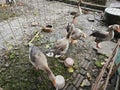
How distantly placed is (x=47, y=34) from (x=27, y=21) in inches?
44.7

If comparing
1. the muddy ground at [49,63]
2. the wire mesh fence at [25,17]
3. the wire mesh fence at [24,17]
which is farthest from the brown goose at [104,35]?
the wire mesh fence at [24,17]

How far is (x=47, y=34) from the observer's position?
5.96 meters

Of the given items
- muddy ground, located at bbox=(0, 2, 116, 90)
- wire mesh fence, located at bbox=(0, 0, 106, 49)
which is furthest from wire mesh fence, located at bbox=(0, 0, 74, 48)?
muddy ground, located at bbox=(0, 2, 116, 90)

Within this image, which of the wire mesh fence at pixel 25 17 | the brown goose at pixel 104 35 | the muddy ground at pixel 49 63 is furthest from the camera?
the wire mesh fence at pixel 25 17

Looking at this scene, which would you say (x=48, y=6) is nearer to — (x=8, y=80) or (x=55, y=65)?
(x=55, y=65)

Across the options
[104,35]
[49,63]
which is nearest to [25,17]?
[49,63]

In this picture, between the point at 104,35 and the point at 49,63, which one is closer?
the point at 49,63

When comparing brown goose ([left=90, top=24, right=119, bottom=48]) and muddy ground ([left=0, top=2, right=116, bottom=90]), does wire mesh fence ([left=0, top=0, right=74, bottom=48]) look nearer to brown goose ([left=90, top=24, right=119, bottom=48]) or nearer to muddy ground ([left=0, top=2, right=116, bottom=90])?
muddy ground ([left=0, top=2, right=116, bottom=90])

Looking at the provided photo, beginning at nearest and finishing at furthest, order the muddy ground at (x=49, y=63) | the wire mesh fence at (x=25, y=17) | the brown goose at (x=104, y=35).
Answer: the muddy ground at (x=49, y=63) → the brown goose at (x=104, y=35) → the wire mesh fence at (x=25, y=17)

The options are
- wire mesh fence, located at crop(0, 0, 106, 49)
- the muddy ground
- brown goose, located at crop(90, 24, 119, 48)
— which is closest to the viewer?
the muddy ground

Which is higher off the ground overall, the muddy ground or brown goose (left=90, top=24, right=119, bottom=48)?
brown goose (left=90, top=24, right=119, bottom=48)

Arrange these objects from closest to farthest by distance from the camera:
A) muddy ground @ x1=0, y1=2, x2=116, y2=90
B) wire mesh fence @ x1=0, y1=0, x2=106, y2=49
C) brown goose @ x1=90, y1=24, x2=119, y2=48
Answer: muddy ground @ x1=0, y1=2, x2=116, y2=90 → brown goose @ x1=90, y1=24, x2=119, y2=48 → wire mesh fence @ x1=0, y1=0, x2=106, y2=49

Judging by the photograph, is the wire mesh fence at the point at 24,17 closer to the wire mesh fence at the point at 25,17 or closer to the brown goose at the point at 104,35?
the wire mesh fence at the point at 25,17

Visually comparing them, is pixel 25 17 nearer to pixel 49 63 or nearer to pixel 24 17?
pixel 24 17
